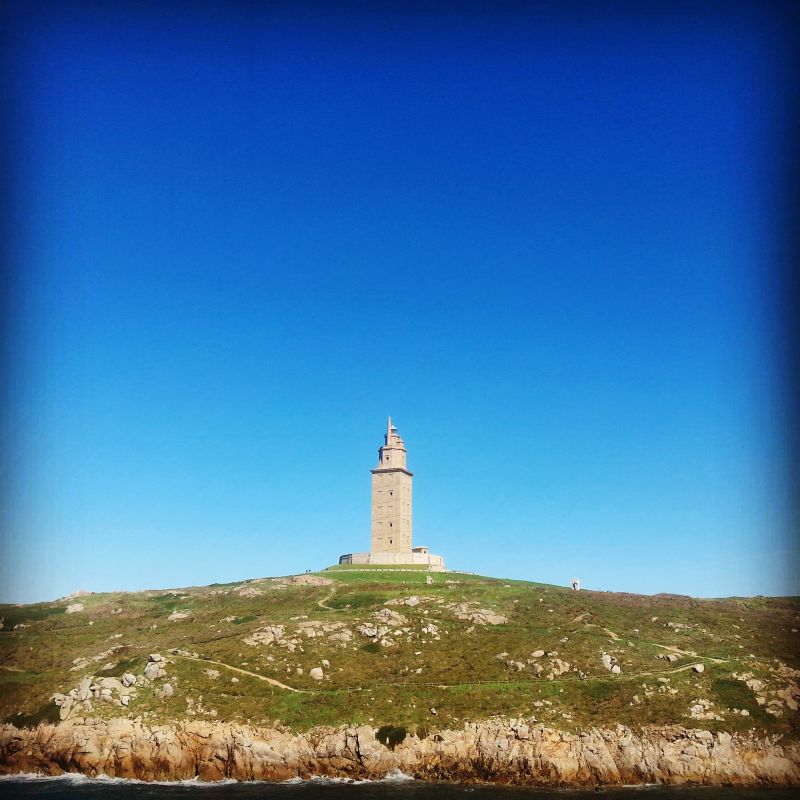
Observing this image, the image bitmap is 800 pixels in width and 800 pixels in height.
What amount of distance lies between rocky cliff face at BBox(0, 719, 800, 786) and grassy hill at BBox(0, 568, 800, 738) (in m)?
1.47

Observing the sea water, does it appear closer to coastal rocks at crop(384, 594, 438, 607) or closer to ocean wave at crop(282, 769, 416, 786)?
ocean wave at crop(282, 769, 416, 786)

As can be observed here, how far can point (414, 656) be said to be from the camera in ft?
233

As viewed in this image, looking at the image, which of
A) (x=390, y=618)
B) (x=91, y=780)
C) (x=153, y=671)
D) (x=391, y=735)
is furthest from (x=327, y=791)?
(x=390, y=618)

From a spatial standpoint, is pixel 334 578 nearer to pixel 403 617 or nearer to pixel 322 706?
pixel 403 617

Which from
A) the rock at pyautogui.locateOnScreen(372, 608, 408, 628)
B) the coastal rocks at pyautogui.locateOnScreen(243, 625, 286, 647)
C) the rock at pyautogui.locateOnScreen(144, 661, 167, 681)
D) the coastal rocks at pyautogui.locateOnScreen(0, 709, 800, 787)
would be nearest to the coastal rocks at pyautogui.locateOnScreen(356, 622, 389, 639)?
the rock at pyautogui.locateOnScreen(372, 608, 408, 628)

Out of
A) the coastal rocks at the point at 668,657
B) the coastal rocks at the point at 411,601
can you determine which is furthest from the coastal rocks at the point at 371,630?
the coastal rocks at the point at 668,657

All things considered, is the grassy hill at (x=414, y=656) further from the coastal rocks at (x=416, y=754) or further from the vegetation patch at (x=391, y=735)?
the coastal rocks at (x=416, y=754)

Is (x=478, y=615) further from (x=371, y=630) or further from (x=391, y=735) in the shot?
(x=391, y=735)

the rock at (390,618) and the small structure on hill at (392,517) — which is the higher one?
the small structure on hill at (392,517)

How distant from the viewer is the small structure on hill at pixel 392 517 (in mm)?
113250

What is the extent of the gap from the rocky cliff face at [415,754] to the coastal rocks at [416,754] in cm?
7

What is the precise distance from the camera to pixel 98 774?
186 feet

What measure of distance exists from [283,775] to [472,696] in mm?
16648

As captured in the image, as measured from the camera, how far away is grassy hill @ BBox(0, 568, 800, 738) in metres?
60.3
